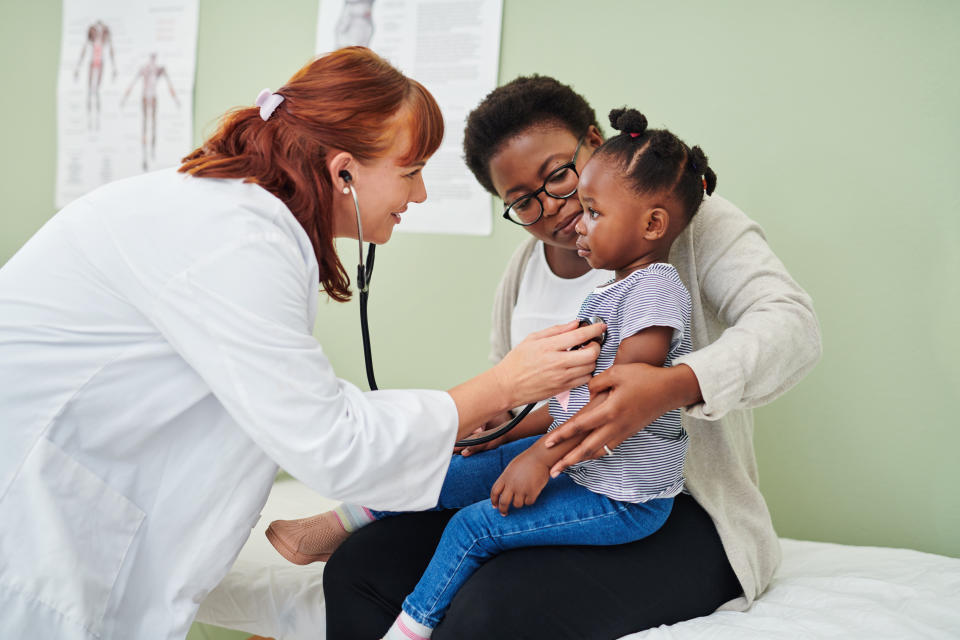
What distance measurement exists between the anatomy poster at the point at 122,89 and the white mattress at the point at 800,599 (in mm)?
1452

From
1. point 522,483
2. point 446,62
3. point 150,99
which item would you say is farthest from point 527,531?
point 150,99

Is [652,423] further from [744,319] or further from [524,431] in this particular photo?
[524,431]

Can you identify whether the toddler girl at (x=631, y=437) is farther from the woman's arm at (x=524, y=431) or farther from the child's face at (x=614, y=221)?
the woman's arm at (x=524, y=431)

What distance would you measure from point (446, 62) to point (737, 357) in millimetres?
1350

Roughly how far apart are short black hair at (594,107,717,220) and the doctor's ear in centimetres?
40

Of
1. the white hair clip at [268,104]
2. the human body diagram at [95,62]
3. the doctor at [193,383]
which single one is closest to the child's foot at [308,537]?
the doctor at [193,383]

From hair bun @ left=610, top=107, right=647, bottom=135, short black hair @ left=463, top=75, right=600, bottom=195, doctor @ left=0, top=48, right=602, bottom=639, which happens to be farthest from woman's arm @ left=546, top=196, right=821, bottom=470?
short black hair @ left=463, top=75, right=600, bottom=195

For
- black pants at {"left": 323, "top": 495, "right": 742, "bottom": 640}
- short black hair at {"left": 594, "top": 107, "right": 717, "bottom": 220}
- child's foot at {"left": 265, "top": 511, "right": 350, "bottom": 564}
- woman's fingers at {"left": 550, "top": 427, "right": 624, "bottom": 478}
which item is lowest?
child's foot at {"left": 265, "top": 511, "right": 350, "bottom": 564}

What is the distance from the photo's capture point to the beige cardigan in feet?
3.38

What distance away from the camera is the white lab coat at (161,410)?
91cm

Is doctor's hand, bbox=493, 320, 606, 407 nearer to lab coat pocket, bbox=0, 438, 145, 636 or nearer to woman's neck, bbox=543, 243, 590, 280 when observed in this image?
woman's neck, bbox=543, 243, 590, 280

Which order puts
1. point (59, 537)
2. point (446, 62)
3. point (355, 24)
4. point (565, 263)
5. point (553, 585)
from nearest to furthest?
point (59, 537) → point (553, 585) → point (565, 263) → point (446, 62) → point (355, 24)

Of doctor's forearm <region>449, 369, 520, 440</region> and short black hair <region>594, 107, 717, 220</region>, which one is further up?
short black hair <region>594, 107, 717, 220</region>

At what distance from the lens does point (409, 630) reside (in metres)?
1.07
